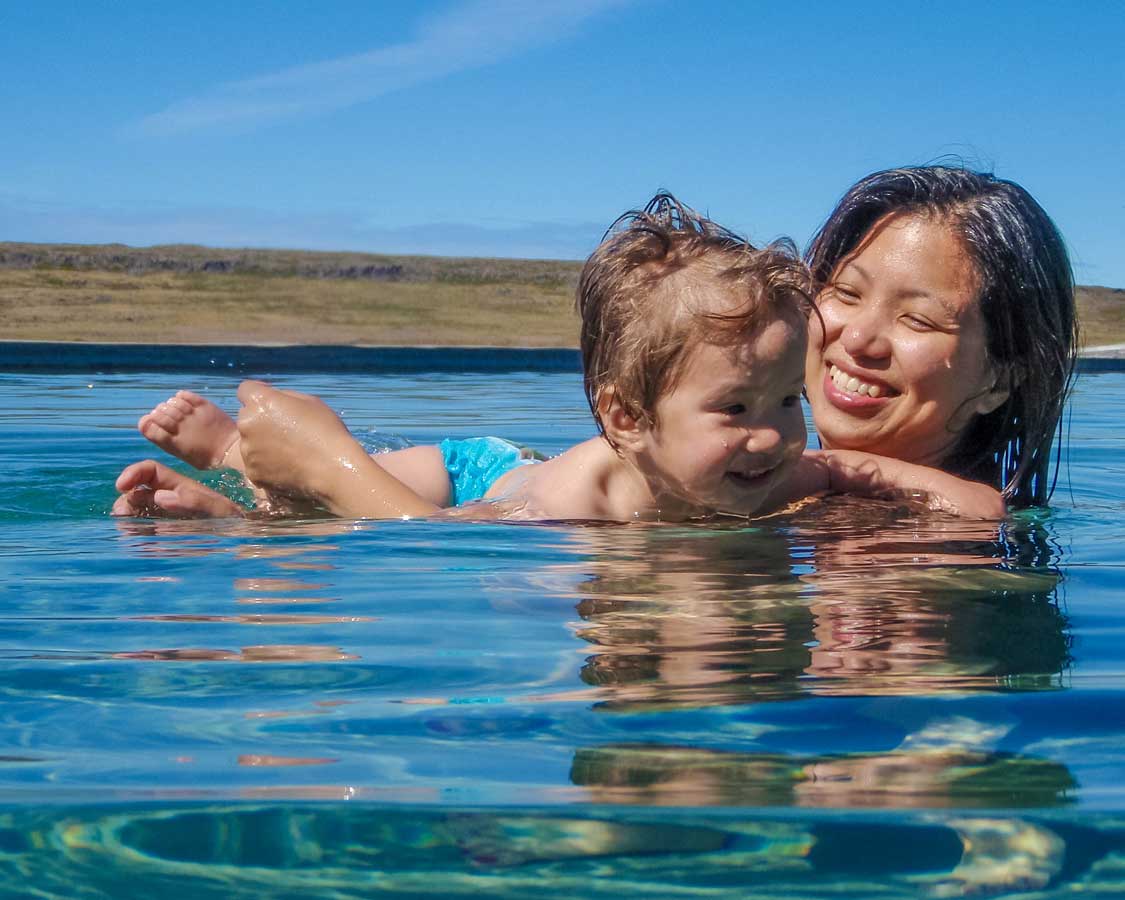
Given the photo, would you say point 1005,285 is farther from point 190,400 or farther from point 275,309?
point 275,309

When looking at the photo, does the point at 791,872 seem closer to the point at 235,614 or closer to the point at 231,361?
the point at 235,614

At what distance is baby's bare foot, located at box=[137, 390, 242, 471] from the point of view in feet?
14.2

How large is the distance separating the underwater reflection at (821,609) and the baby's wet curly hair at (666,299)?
410 millimetres

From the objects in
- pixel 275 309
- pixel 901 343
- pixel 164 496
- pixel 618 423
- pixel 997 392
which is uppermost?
pixel 275 309

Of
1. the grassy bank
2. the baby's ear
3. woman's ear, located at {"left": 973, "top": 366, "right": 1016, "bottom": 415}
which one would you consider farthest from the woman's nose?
the grassy bank

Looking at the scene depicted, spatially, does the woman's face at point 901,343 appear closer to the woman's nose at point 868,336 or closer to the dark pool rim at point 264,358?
the woman's nose at point 868,336

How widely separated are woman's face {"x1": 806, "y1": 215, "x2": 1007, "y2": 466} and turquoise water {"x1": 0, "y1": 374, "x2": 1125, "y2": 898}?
588 millimetres

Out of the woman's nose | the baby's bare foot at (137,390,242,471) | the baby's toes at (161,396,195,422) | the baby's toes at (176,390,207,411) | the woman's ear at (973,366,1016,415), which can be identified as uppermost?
the woman's nose

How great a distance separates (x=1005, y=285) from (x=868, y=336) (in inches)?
17.5

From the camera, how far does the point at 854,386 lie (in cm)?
393

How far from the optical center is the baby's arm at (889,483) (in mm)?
3740

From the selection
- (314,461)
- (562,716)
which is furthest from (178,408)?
(562,716)

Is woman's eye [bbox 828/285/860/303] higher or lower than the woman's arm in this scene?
higher

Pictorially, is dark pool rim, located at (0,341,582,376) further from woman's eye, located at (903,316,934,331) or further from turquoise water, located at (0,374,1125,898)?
turquoise water, located at (0,374,1125,898)
